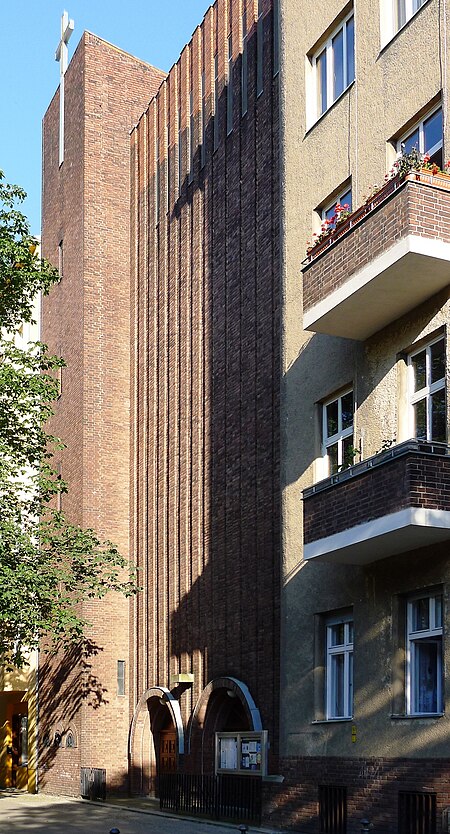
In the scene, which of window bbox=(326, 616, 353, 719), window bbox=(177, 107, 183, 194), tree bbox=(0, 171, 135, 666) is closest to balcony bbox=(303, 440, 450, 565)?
window bbox=(326, 616, 353, 719)

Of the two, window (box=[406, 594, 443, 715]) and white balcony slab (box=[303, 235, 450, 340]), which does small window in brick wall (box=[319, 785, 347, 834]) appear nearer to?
window (box=[406, 594, 443, 715])

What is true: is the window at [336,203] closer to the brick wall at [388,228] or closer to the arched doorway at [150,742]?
the brick wall at [388,228]

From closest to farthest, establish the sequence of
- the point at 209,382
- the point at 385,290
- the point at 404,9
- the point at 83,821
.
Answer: the point at 385,290, the point at 404,9, the point at 83,821, the point at 209,382

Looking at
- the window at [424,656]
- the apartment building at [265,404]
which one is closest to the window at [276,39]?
the apartment building at [265,404]

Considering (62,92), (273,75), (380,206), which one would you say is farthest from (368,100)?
(62,92)

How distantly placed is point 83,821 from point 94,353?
13794 mm

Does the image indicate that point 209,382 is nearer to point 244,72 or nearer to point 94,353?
point 94,353

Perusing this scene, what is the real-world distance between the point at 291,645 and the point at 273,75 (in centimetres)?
1246

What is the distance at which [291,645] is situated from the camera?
21.1 m

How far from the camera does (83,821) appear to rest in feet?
78.8

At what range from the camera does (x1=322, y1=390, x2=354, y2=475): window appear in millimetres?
19703

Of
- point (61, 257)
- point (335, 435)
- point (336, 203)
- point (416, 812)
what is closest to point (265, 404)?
point (335, 435)

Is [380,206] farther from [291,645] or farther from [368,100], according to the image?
[291,645]

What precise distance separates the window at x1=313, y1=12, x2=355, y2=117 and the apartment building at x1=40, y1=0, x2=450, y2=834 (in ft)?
0.18
